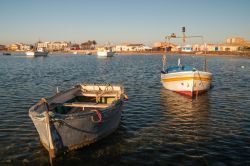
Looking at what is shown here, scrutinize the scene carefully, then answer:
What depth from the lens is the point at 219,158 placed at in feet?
42.0

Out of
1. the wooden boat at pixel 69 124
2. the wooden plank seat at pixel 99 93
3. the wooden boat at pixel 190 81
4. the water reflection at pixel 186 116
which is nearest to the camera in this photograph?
the wooden boat at pixel 69 124

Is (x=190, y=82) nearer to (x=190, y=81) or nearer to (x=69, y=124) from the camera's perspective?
(x=190, y=81)

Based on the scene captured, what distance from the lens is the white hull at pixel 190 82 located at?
26938mm

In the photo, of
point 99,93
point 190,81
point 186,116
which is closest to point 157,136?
point 186,116

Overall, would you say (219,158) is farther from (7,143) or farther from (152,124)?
(7,143)

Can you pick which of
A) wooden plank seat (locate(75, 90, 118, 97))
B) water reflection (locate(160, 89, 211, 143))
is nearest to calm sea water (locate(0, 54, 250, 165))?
water reflection (locate(160, 89, 211, 143))

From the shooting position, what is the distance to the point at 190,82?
27.0m

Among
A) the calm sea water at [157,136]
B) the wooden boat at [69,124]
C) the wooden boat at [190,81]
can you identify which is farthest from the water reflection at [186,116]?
the wooden boat at [69,124]

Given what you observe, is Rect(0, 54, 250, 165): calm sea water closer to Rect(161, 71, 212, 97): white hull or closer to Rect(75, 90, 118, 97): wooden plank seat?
Rect(75, 90, 118, 97): wooden plank seat

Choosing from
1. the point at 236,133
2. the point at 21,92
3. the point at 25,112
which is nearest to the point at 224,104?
the point at 236,133

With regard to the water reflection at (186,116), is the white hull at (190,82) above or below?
above

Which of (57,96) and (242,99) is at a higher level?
(57,96)

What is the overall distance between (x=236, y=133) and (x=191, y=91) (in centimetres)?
1101

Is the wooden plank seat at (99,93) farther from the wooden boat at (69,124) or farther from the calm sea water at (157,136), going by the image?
the wooden boat at (69,124)
